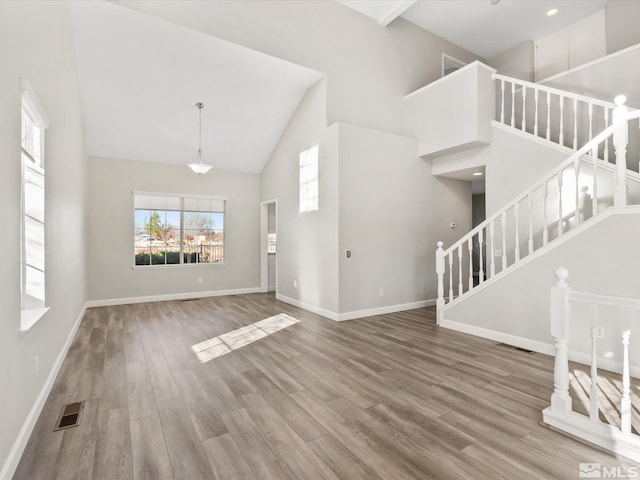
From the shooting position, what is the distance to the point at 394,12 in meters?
5.68

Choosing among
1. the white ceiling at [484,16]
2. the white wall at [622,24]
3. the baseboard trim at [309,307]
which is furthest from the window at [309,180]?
the white wall at [622,24]

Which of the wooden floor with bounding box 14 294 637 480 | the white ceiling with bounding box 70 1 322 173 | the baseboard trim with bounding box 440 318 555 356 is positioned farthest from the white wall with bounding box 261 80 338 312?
the baseboard trim with bounding box 440 318 555 356

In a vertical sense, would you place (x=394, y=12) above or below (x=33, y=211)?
above

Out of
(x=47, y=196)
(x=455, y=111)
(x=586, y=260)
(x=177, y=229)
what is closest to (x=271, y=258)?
(x=177, y=229)

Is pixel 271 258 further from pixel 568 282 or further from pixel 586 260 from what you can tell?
pixel 586 260

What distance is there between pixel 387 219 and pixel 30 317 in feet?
15.6

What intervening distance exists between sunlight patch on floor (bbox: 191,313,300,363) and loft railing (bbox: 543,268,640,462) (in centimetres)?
313

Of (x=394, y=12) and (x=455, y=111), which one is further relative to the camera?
(x=394, y=12)

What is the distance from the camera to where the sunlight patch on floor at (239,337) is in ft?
12.2

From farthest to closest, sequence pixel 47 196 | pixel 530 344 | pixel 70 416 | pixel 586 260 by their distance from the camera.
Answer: pixel 530 344, pixel 586 260, pixel 47 196, pixel 70 416

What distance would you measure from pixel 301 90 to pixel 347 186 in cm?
216

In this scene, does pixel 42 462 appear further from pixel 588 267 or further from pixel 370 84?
pixel 370 84

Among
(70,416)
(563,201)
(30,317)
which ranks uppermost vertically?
(563,201)

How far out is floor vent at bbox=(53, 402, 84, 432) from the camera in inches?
89.8
